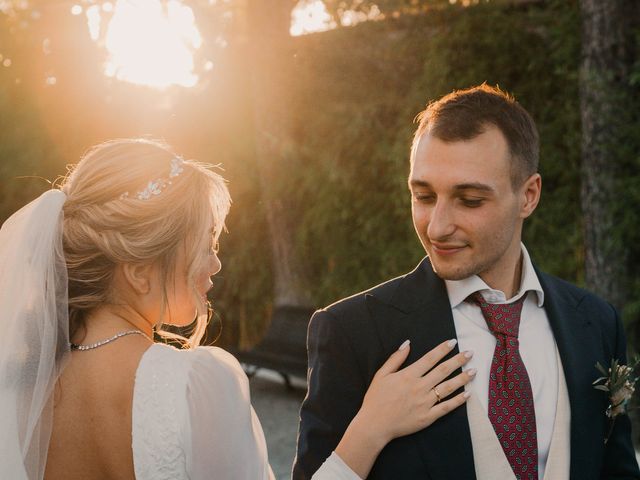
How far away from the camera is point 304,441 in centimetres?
212

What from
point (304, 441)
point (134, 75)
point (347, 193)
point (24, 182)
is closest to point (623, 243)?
point (347, 193)

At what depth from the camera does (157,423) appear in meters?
1.82

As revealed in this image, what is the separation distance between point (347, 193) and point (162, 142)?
5.29m

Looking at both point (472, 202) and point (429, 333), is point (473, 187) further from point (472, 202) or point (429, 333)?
point (429, 333)

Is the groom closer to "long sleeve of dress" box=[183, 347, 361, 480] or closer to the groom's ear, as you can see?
the groom's ear

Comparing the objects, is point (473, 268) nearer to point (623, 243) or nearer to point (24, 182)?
point (623, 243)

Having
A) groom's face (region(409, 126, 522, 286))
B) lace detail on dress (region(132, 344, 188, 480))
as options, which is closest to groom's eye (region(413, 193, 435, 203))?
groom's face (region(409, 126, 522, 286))

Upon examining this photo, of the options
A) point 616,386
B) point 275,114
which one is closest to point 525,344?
point 616,386

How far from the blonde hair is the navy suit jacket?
46cm

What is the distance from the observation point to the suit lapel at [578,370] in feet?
6.98

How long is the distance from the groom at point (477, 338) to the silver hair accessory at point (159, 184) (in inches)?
22.8

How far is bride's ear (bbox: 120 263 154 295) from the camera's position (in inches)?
77.8

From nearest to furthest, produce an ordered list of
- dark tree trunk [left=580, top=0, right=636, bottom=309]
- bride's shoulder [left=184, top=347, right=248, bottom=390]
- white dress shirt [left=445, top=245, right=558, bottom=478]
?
bride's shoulder [left=184, top=347, right=248, bottom=390]
white dress shirt [left=445, top=245, right=558, bottom=478]
dark tree trunk [left=580, top=0, right=636, bottom=309]

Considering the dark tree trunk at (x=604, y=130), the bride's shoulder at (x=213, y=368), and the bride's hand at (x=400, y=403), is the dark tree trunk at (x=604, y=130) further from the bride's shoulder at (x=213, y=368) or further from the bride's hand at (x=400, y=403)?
the bride's shoulder at (x=213, y=368)
